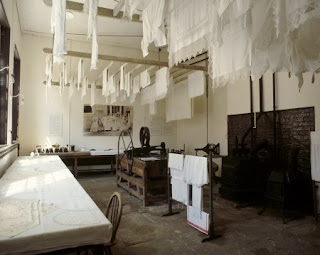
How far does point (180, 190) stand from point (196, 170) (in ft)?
1.92

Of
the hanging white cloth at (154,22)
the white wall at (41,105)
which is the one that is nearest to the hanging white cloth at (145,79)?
the hanging white cloth at (154,22)

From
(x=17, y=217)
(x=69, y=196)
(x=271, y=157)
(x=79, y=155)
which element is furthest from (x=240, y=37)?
(x=79, y=155)

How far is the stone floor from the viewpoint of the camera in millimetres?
3007

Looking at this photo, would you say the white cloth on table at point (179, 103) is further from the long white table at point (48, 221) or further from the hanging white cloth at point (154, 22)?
the long white table at point (48, 221)

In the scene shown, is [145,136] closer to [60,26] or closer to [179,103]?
[179,103]

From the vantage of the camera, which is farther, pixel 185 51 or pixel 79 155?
pixel 79 155

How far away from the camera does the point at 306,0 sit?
1.58 m

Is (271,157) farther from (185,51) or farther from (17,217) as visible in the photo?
(17,217)

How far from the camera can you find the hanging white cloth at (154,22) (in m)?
2.39

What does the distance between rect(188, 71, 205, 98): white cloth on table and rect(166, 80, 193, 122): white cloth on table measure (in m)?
1.30

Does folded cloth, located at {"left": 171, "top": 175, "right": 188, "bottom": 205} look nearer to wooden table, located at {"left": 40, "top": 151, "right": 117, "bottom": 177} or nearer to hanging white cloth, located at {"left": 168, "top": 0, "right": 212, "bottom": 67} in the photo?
hanging white cloth, located at {"left": 168, "top": 0, "right": 212, "bottom": 67}

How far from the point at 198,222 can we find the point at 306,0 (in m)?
2.93

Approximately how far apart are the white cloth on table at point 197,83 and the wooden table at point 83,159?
384cm

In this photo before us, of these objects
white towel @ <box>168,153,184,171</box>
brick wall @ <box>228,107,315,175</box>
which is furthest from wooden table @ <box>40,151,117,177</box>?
brick wall @ <box>228,107,315,175</box>
